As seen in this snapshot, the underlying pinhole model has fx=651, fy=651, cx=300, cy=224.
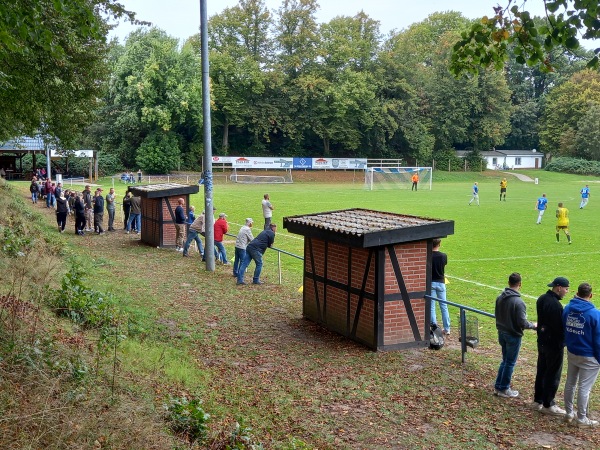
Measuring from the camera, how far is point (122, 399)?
631 cm

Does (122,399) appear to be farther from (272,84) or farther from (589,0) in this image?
(272,84)

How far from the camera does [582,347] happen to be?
25.0 ft

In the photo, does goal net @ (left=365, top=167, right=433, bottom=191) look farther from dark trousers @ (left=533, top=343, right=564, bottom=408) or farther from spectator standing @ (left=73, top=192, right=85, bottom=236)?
dark trousers @ (left=533, top=343, right=564, bottom=408)

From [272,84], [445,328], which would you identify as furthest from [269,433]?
[272,84]

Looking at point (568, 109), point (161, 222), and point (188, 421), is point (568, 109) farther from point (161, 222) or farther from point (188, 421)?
point (188, 421)

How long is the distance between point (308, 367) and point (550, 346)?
11.1ft

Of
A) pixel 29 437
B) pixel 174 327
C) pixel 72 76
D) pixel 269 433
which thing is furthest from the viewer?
pixel 72 76

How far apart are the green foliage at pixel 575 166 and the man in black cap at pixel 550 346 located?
257 feet

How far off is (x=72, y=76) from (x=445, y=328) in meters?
11.9

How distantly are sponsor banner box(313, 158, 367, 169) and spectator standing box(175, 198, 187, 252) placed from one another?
166 feet

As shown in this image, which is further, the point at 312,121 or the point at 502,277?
the point at 312,121

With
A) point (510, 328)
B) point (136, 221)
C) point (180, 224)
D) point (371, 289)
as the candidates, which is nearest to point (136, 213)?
point (136, 221)

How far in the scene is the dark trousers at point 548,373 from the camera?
802 centimetres

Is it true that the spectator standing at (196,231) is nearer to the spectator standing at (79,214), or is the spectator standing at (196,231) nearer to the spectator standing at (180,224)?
the spectator standing at (180,224)
